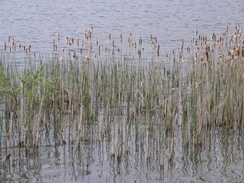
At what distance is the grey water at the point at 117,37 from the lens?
4.62 metres

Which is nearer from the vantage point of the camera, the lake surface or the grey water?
the grey water

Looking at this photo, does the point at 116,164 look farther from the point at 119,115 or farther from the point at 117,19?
the point at 117,19

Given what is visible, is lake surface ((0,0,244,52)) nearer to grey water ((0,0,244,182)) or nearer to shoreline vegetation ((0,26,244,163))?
grey water ((0,0,244,182))

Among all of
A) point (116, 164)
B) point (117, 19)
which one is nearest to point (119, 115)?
point (116, 164)

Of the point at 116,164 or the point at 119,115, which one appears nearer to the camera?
the point at 116,164

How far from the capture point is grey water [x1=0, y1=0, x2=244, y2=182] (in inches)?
182

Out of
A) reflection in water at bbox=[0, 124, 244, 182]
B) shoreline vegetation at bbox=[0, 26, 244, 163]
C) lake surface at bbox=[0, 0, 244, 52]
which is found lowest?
reflection in water at bbox=[0, 124, 244, 182]

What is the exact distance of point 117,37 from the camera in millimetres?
17047

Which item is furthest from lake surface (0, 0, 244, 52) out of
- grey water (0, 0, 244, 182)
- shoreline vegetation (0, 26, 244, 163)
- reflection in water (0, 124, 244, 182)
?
reflection in water (0, 124, 244, 182)

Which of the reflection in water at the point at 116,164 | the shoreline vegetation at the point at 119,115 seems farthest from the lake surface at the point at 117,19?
the reflection in water at the point at 116,164

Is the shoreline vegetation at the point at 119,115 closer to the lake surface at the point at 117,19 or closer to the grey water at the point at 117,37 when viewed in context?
the grey water at the point at 117,37

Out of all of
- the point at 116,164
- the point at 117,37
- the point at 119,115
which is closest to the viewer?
the point at 116,164

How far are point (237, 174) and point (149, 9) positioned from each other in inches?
947

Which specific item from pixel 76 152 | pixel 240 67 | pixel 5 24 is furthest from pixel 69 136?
pixel 5 24
